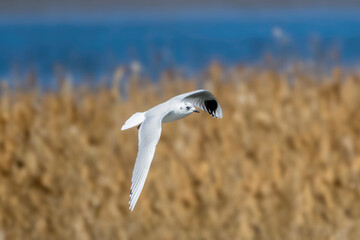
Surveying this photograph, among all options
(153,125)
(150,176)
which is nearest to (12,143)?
(150,176)

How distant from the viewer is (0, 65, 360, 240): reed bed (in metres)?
2.94

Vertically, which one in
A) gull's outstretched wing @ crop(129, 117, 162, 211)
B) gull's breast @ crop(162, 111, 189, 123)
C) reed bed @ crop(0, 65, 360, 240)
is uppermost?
gull's breast @ crop(162, 111, 189, 123)

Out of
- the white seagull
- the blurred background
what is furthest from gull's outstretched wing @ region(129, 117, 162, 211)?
the blurred background

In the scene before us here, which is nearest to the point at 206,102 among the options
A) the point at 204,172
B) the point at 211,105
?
the point at 211,105

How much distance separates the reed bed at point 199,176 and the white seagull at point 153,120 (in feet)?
8.07

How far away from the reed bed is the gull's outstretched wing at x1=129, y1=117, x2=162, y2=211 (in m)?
2.51

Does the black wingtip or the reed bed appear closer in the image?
the black wingtip

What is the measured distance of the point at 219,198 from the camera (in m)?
2.96

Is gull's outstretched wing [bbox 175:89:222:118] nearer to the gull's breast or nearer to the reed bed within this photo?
the gull's breast

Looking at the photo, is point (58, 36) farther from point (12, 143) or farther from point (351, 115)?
point (351, 115)

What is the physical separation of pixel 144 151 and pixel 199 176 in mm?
2608

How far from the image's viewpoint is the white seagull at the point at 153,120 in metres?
0.35

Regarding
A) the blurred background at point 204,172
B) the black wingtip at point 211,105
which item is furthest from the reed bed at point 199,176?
the black wingtip at point 211,105

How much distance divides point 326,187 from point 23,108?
5.31 feet
